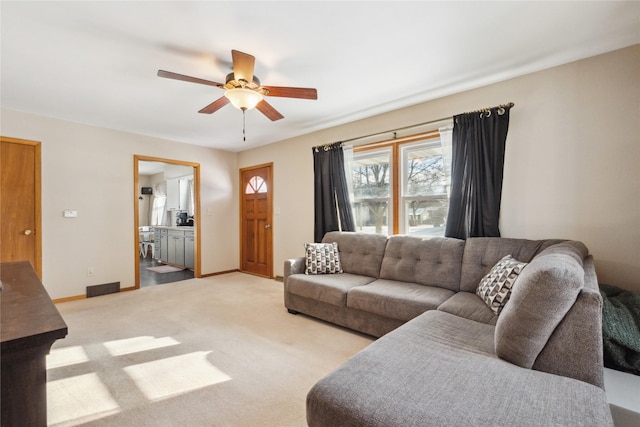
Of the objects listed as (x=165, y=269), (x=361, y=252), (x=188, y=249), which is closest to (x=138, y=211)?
(x=188, y=249)

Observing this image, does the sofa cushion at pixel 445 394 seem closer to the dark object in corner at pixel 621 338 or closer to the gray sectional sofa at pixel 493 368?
the gray sectional sofa at pixel 493 368

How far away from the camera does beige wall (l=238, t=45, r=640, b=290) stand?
7.00ft

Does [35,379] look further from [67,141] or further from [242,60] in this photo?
[67,141]

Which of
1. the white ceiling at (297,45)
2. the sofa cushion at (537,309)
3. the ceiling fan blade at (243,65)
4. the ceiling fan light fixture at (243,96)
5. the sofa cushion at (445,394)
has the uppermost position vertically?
the white ceiling at (297,45)

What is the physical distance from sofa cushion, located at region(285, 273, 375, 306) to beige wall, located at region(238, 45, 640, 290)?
1558mm

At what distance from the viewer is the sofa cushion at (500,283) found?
6.52ft

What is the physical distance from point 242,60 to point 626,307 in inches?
116

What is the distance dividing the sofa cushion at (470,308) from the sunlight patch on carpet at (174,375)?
1.68 metres

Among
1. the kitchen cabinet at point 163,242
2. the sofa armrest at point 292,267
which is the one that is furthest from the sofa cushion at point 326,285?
the kitchen cabinet at point 163,242

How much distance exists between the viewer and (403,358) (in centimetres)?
132

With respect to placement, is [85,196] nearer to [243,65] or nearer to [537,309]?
[243,65]

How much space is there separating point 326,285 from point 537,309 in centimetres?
187

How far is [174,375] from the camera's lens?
6.61ft

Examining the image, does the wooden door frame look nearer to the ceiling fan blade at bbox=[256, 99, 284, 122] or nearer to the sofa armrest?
the sofa armrest
